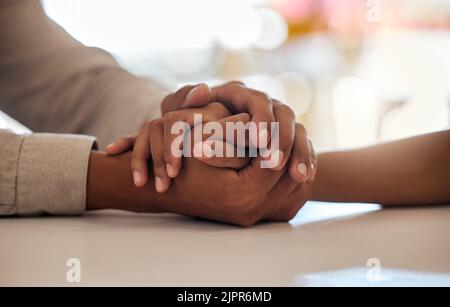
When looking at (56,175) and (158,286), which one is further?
(56,175)

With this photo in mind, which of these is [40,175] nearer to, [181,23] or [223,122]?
[223,122]

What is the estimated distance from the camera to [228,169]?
633 millimetres

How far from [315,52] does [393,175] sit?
Answer: 1391mm

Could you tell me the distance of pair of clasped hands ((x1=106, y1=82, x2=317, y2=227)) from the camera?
0.63m

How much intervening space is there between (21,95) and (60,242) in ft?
2.61

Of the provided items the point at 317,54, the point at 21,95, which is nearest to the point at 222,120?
the point at 21,95

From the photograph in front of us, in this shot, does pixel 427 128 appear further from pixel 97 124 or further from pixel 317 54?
pixel 97 124

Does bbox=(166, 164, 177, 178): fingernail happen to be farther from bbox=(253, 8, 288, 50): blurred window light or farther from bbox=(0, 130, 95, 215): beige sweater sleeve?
bbox=(253, 8, 288, 50): blurred window light

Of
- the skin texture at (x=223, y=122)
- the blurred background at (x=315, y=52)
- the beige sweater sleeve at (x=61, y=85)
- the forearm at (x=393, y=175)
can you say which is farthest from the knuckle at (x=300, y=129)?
the blurred background at (x=315, y=52)

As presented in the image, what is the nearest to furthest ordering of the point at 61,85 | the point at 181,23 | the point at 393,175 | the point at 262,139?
1. the point at 262,139
2. the point at 393,175
3. the point at 61,85
4. the point at 181,23

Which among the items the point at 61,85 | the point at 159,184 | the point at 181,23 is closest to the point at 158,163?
the point at 159,184

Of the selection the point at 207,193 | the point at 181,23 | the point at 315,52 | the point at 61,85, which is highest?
the point at 181,23

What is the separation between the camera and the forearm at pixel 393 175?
0.77 metres

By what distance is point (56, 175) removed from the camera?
693mm
